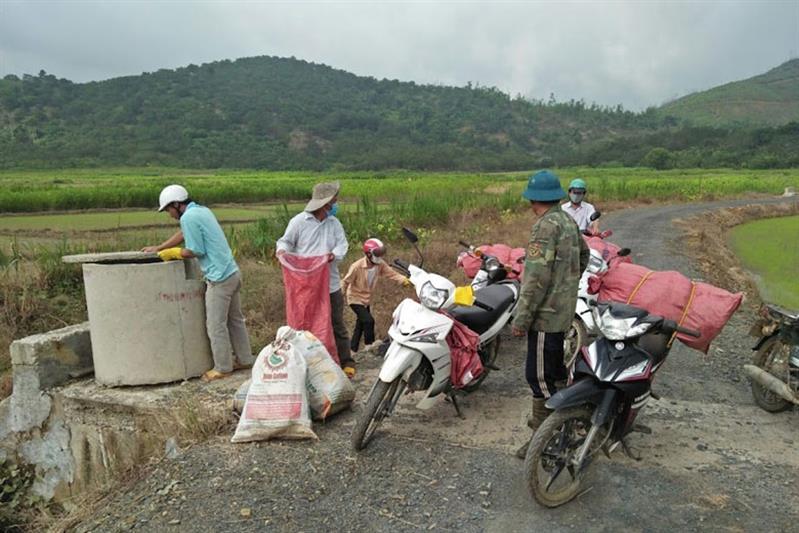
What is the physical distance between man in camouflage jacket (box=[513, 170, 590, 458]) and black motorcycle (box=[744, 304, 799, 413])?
1.81m

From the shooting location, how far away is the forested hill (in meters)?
53.5

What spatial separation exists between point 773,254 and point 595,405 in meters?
13.7

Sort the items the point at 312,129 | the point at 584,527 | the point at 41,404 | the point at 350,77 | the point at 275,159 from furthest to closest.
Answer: the point at 350,77, the point at 312,129, the point at 275,159, the point at 41,404, the point at 584,527

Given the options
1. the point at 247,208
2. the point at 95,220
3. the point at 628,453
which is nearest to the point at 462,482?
the point at 628,453

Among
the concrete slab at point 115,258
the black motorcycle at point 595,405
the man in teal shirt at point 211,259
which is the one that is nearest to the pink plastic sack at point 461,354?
the black motorcycle at point 595,405

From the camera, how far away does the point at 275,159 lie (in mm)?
58062

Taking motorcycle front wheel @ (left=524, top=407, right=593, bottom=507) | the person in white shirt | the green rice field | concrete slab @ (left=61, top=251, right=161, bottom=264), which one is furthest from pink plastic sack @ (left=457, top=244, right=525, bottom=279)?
the green rice field

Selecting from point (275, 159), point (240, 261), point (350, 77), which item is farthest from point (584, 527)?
point (350, 77)

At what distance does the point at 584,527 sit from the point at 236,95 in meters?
85.1

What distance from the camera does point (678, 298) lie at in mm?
4379

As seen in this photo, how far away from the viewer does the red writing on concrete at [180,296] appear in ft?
16.3

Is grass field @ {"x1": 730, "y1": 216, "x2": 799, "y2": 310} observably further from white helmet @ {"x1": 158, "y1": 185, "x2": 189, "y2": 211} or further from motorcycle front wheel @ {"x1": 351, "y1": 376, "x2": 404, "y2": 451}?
white helmet @ {"x1": 158, "y1": 185, "x2": 189, "y2": 211}

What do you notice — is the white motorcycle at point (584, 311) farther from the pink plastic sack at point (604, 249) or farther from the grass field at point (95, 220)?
the grass field at point (95, 220)

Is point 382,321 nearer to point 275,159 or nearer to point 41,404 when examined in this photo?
point 41,404
